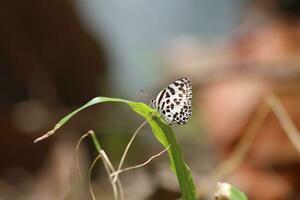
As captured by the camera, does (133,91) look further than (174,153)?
Yes

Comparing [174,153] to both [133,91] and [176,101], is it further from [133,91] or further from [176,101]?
[133,91]

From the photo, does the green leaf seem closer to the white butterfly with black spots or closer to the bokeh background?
the white butterfly with black spots

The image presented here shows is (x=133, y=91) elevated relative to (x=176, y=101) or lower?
lower

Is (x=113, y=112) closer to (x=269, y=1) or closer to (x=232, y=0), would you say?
(x=269, y=1)

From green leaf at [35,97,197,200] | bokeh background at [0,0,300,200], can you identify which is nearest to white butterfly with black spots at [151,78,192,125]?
green leaf at [35,97,197,200]

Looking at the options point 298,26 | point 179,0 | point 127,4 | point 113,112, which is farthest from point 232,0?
point 113,112

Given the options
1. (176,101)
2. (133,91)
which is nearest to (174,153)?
(176,101)
